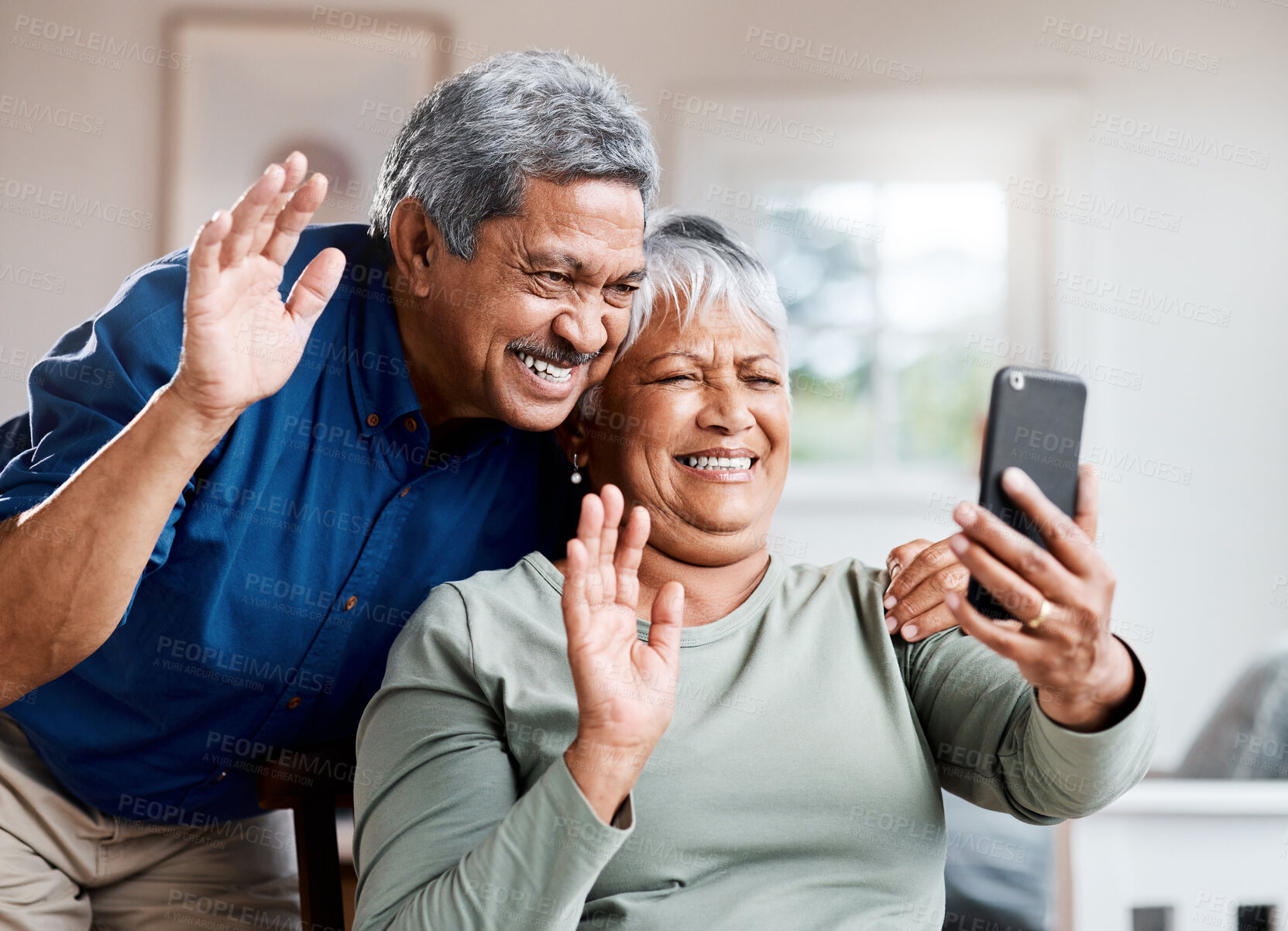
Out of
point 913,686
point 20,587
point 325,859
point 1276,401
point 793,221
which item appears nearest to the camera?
point 20,587

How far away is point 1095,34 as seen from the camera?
421 cm

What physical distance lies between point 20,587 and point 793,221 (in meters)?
3.81

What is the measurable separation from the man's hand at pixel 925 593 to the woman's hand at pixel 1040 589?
32 cm

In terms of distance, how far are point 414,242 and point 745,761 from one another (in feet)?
2.71

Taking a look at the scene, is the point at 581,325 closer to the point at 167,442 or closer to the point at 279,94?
the point at 167,442

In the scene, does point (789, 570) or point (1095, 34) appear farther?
point (1095, 34)

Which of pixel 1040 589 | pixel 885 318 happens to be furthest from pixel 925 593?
pixel 885 318

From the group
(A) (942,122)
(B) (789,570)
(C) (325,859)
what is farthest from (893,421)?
(C) (325,859)

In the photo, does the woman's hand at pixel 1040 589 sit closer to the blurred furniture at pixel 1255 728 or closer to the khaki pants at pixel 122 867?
the khaki pants at pixel 122 867

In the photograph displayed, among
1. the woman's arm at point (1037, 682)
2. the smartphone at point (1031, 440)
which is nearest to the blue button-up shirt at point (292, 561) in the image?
the woman's arm at point (1037, 682)

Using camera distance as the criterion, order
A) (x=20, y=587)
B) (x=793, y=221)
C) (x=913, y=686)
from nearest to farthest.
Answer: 1. (x=20, y=587)
2. (x=913, y=686)
3. (x=793, y=221)

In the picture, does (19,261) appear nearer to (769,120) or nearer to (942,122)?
(769,120)

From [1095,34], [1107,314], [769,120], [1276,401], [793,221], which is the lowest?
[1276,401]

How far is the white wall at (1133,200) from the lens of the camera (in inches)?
165
